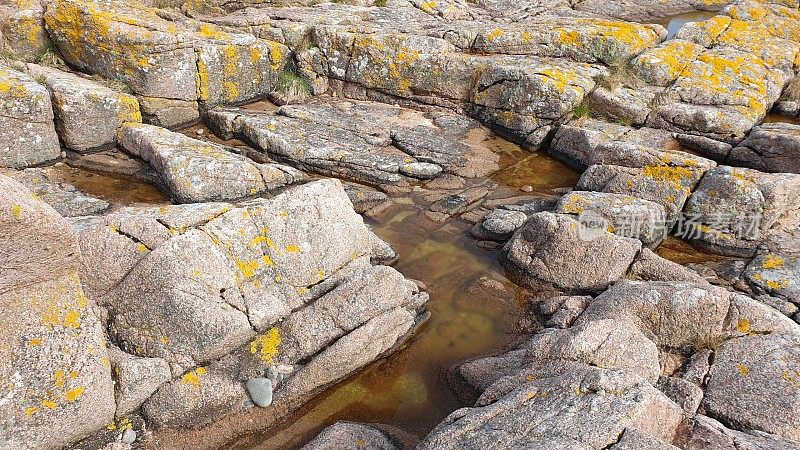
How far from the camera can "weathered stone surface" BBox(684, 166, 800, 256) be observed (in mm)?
11531

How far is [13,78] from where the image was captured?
1219 cm

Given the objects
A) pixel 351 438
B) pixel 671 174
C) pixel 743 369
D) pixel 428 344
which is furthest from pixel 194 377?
pixel 671 174

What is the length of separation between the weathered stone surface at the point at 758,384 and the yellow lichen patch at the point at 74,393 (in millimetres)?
8582

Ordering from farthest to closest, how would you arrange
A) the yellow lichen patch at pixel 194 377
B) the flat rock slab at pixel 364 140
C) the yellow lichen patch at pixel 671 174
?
the flat rock slab at pixel 364 140, the yellow lichen patch at pixel 671 174, the yellow lichen patch at pixel 194 377

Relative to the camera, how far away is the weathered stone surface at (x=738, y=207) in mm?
11531

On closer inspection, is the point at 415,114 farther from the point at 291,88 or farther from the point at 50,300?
the point at 50,300

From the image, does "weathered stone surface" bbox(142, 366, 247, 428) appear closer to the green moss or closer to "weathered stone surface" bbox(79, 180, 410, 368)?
"weathered stone surface" bbox(79, 180, 410, 368)

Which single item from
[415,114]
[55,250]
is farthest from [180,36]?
[55,250]

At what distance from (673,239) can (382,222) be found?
6845 millimetres

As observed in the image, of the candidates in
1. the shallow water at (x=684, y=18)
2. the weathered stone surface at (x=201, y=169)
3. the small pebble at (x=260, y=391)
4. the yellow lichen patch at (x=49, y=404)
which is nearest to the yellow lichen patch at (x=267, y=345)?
the small pebble at (x=260, y=391)

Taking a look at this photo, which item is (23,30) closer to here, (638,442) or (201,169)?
(201,169)

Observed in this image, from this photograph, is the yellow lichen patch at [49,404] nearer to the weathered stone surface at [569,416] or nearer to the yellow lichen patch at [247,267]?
the yellow lichen patch at [247,267]

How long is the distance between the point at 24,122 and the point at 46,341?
781 cm

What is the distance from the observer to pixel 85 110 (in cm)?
1291
